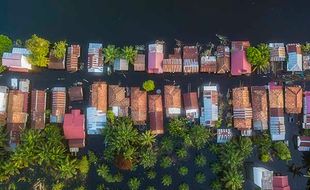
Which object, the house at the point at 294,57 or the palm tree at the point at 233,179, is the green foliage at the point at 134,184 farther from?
the house at the point at 294,57

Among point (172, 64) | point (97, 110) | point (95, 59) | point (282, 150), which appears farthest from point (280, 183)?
point (95, 59)

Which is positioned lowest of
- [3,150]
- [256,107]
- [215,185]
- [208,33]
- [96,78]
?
[215,185]

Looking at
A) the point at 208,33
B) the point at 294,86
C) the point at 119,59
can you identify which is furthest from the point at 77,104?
the point at 294,86

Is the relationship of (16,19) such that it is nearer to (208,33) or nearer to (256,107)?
(208,33)

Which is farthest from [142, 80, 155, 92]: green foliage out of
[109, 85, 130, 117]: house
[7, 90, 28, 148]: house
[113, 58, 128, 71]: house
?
[7, 90, 28, 148]: house

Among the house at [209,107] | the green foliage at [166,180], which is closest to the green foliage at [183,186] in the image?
the green foliage at [166,180]

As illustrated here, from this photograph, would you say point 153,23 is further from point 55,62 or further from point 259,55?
point 259,55
